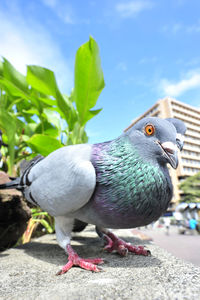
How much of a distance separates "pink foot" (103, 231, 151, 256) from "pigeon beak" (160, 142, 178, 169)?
1.76ft

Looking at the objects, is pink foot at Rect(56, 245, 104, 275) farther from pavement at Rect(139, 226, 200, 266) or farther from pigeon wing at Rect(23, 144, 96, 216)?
pavement at Rect(139, 226, 200, 266)

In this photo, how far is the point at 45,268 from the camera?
0.91 metres

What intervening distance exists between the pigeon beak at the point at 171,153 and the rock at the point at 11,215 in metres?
0.99

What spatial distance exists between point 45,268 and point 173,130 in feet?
2.69

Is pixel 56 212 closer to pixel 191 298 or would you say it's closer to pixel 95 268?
pixel 95 268

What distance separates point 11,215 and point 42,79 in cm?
115

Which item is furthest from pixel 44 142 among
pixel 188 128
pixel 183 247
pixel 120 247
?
pixel 188 128

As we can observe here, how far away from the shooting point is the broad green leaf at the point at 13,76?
76.8 inches

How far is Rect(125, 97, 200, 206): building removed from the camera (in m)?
26.5

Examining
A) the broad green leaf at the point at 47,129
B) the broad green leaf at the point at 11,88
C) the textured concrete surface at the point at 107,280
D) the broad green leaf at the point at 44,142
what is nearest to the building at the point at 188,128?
the broad green leaf at the point at 47,129

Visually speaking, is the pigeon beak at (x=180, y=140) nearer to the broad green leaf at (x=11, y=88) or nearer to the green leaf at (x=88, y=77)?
the green leaf at (x=88, y=77)

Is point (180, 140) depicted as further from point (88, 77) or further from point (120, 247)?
point (88, 77)

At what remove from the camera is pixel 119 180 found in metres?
0.86

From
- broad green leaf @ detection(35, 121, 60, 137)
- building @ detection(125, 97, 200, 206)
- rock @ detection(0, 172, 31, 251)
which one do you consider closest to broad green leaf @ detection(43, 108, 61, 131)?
broad green leaf @ detection(35, 121, 60, 137)
